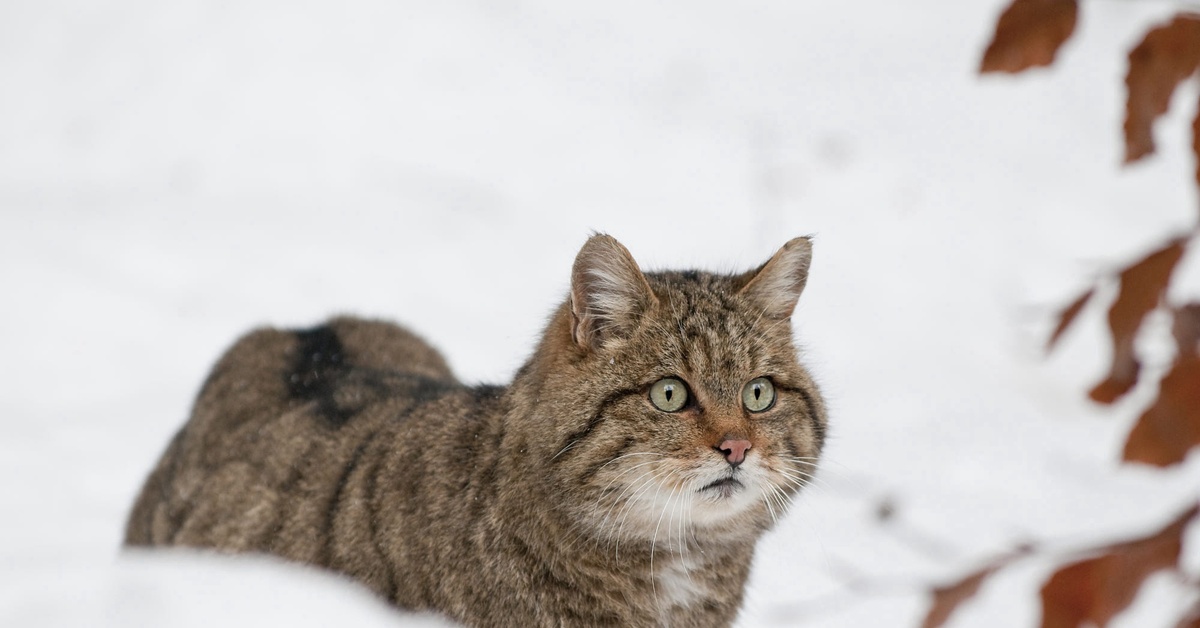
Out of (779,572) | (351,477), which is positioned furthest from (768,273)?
(779,572)

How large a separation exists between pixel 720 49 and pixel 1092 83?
319 cm

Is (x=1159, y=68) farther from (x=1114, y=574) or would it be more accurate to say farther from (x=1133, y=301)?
(x=1114, y=574)

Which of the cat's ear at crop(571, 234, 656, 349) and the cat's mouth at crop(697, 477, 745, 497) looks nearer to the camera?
the cat's mouth at crop(697, 477, 745, 497)

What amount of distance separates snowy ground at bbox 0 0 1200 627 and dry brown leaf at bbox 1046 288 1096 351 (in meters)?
3.26

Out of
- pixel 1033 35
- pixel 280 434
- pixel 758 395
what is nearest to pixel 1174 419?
pixel 1033 35

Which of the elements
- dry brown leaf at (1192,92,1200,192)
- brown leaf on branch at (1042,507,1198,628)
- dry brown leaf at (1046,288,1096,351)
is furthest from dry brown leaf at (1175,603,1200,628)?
dry brown leaf at (1192,92,1200,192)

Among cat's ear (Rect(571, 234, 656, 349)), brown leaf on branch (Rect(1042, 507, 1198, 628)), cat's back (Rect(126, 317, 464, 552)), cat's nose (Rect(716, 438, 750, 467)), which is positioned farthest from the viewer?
cat's back (Rect(126, 317, 464, 552))

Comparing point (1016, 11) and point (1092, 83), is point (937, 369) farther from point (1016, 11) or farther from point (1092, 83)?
point (1016, 11)

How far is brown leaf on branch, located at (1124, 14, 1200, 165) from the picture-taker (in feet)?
4.94

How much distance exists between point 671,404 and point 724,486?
279 millimetres

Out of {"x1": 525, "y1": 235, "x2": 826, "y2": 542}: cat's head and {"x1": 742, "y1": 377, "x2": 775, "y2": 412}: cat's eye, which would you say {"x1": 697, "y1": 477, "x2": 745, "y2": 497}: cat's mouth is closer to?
{"x1": 525, "y1": 235, "x2": 826, "y2": 542}: cat's head

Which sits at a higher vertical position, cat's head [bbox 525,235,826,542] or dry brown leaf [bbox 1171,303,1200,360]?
dry brown leaf [bbox 1171,303,1200,360]

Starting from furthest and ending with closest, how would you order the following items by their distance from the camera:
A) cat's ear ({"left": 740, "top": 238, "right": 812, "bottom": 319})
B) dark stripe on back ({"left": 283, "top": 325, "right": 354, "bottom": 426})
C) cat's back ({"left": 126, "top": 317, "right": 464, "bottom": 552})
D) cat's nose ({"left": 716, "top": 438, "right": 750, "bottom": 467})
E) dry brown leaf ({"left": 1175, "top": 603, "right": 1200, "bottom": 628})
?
1. dark stripe on back ({"left": 283, "top": 325, "right": 354, "bottom": 426})
2. cat's back ({"left": 126, "top": 317, "right": 464, "bottom": 552})
3. cat's ear ({"left": 740, "top": 238, "right": 812, "bottom": 319})
4. cat's nose ({"left": 716, "top": 438, "right": 750, "bottom": 467})
5. dry brown leaf ({"left": 1175, "top": 603, "right": 1200, "bottom": 628})

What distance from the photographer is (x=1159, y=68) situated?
59.5 inches
